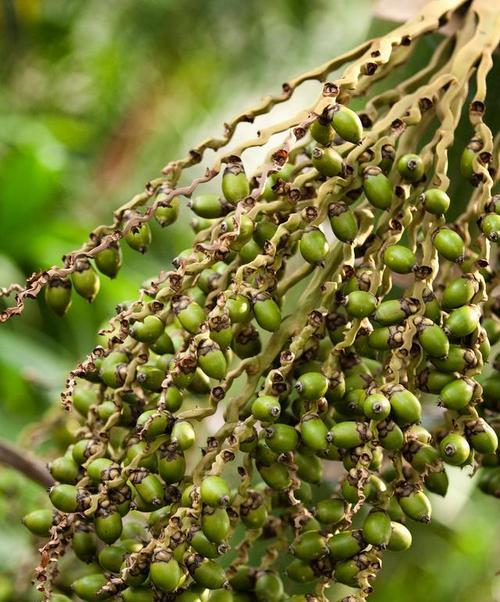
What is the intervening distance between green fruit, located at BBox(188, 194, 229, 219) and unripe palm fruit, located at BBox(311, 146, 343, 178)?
0.17m

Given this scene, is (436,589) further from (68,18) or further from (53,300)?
(68,18)

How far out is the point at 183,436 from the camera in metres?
0.91

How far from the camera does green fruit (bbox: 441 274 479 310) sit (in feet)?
3.11

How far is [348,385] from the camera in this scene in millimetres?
974

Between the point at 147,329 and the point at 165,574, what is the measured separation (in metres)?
0.25

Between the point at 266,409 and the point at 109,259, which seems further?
the point at 109,259

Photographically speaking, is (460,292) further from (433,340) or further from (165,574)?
(165,574)

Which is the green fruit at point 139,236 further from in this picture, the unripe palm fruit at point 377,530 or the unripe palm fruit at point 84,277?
the unripe palm fruit at point 377,530

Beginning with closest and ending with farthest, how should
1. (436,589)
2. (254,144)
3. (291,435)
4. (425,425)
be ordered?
(291,435) < (254,144) < (425,425) < (436,589)

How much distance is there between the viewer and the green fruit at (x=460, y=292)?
947mm

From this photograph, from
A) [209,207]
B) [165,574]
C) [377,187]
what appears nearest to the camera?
[165,574]

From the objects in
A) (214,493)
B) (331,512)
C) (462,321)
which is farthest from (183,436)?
(462,321)

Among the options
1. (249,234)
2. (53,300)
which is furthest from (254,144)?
(53,300)

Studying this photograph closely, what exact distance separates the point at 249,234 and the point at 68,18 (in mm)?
5850
